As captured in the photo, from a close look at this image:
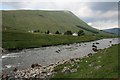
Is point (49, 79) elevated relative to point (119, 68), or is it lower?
lower

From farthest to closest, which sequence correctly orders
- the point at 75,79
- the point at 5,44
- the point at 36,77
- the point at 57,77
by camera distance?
the point at 5,44
the point at 36,77
the point at 57,77
the point at 75,79

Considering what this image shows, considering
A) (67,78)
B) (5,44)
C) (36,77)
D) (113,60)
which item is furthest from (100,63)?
(5,44)

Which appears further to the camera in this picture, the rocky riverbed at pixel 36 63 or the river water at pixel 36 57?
the river water at pixel 36 57

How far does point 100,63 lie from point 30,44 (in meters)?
105

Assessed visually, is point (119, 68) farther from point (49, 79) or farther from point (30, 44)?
point (30, 44)

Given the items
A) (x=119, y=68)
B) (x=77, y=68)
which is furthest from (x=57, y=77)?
(x=119, y=68)

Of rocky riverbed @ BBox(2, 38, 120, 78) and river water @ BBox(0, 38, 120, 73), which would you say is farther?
river water @ BBox(0, 38, 120, 73)

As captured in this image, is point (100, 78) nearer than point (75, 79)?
Yes

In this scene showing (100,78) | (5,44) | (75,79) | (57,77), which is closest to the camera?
(100,78)

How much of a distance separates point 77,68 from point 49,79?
471 cm

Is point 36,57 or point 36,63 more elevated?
point 36,57

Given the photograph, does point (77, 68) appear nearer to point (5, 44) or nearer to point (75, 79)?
point (75, 79)

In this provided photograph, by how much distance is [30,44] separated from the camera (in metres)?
140

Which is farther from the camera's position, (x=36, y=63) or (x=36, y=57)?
(x=36, y=57)
